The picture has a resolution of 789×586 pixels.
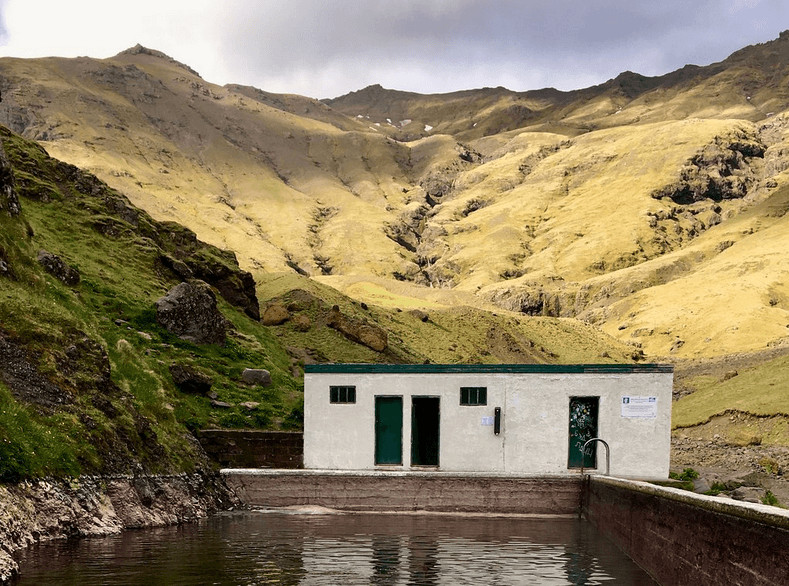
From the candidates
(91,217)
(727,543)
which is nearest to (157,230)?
(91,217)

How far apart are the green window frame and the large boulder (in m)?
12.6

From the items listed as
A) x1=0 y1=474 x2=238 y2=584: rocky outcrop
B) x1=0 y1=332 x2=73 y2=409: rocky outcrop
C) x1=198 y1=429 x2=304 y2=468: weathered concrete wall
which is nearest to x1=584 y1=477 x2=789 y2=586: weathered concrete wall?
x1=0 y1=474 x2=238 y2=584: rocky outcrop

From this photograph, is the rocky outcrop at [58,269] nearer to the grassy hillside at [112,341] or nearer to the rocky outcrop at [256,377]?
the grassy hillside at [112,341]

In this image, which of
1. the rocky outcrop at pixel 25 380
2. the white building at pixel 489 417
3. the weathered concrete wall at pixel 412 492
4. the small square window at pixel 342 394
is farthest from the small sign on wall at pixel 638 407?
the rocky outcrop at pixel 25 380

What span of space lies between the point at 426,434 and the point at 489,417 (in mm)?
2835

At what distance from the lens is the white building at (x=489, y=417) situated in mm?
35844

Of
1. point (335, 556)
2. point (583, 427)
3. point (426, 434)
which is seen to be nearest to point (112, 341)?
point (426, 434)

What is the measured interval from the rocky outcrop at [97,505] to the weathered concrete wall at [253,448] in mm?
1722

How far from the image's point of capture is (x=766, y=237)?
187 m

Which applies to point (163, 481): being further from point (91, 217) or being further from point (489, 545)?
point (91, 217)

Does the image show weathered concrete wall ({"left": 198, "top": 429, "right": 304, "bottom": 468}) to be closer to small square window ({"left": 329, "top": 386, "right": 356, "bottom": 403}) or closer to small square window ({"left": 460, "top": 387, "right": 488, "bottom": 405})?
small square window ({"left": 329, "top": 386, "right": 356, "bottom": 403})

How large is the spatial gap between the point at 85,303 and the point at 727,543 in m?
34.5

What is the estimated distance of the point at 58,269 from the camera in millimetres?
42438

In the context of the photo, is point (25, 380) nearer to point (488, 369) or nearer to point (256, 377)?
point (488, 369)
